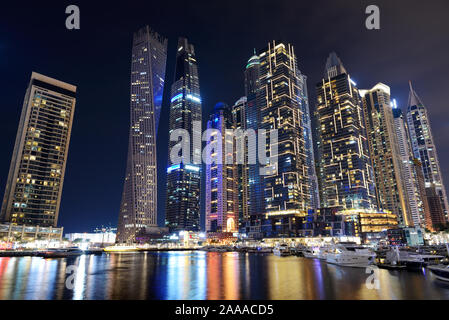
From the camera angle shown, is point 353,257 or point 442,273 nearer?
point 442,273

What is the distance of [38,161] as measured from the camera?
184 metres

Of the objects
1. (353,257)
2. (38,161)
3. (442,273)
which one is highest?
(38,161)

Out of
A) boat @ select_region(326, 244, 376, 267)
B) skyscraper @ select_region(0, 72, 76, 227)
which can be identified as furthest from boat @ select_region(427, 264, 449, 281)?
skyscraper @ select_region(0, 72, 76, 227)

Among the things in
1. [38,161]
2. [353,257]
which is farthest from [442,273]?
[38,161]

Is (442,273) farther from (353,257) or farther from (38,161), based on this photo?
(38,161)

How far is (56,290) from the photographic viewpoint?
3784 centimetres

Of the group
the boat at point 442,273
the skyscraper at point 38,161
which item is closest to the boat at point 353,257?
the boat at point 442,273

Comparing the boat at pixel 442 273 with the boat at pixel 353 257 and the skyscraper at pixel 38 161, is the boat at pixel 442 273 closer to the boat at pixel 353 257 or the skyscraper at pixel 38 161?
the boat at pixel 353 257

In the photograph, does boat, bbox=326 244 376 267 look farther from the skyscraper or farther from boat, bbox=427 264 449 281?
the skyscraper

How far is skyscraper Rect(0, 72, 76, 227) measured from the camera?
175m

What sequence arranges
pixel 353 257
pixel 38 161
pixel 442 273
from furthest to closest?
pixel 38 161, pixel 353 257, pixel 442 273
